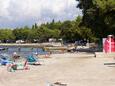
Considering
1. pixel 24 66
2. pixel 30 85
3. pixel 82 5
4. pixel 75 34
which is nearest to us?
pixel 30 85

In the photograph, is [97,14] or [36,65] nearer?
[36,65]

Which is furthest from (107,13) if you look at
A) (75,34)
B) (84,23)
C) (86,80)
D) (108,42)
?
(75,34)

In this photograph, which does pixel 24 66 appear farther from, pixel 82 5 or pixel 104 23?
pixel 82 5

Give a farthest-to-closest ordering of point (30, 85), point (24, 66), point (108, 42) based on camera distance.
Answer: point (108, 42), point (24, 66), point (30, 85)

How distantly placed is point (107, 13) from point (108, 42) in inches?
791

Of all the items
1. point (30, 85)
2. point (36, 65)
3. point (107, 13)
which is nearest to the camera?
point (30, 85)

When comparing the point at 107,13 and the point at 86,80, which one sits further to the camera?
the point at 107,13

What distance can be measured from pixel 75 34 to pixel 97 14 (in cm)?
6886

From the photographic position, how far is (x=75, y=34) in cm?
14788

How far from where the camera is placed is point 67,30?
15675 cm

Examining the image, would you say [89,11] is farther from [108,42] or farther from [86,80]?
[86,80]

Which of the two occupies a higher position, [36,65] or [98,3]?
[98,3]

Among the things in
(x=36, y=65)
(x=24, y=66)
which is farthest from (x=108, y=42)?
(x=24, y=66)

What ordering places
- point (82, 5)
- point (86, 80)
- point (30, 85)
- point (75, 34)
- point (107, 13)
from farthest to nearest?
1. point (75, 34)
2. point (82, 5)
3. point (107, 13)
4. point (86, 80)
5. point (30, 85)
